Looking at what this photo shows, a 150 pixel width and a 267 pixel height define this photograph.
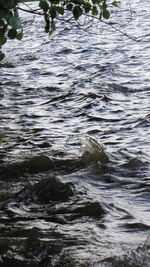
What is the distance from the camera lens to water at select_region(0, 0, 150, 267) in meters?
3.96

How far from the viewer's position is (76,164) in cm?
561

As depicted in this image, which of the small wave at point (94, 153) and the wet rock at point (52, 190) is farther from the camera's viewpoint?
the small wave at point (94, 153)

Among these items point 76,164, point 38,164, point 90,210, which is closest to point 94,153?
point 76,164

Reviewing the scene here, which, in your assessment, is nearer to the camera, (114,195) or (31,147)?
(114,195)

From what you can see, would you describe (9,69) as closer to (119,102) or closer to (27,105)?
(27,105)

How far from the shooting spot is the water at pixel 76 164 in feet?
13.0

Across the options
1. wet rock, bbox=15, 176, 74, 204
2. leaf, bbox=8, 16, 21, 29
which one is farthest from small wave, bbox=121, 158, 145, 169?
leaf, bbox=8, 16, 21, 29

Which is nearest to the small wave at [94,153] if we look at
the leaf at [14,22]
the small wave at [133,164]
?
the small wave at [133,164]

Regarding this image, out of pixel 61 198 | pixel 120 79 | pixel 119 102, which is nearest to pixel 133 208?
pixel 61 198

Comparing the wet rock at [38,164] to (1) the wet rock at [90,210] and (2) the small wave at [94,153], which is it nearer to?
(2) the small wave at [94,153]

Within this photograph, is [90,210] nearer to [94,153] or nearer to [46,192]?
[46,192]

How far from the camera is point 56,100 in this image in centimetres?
847

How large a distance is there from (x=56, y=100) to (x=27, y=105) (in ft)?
1.85

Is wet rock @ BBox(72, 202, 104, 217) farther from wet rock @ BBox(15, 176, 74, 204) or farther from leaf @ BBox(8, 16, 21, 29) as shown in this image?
leaf @ BBox(8, 16, 21, 29)
